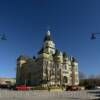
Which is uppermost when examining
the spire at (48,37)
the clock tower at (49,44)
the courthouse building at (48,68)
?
the spire at (48,37)

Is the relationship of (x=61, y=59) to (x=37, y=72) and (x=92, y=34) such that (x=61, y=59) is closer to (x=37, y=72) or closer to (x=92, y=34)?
(x=37, y=72)

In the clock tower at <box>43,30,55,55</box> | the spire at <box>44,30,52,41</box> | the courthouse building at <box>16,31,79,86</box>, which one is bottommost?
the courthouse building at <box>16,31,79,86</box>

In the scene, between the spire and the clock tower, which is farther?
the spire

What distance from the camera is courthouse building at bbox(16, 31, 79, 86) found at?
4387 inches

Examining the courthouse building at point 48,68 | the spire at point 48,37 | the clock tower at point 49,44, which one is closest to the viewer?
the courthouse building at point 48,68

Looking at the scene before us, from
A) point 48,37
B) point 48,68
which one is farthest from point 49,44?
point 48,68

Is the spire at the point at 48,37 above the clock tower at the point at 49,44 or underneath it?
above

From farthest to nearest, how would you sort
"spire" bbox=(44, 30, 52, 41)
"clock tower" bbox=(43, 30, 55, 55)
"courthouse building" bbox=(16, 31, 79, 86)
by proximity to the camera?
"spire" bbox=(44, 30, 52, 41) < "clock tower" bbox=(43, 30, 55, 55) < "courthouse building" bbox=(16, 31, 79, 86)

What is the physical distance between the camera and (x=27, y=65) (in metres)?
130

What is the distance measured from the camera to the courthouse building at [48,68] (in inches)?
4387

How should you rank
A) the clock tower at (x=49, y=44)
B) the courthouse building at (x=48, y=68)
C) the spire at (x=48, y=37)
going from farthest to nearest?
1. the spire at (x=48, y=37)
2. the clock tower at (x=49, y=44)
3. the courthouse building at (x=48, y=68)

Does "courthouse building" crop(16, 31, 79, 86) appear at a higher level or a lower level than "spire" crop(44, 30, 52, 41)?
lower

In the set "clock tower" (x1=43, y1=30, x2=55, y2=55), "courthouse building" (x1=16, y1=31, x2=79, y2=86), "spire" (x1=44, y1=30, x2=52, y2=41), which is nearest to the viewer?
"courthouse building" (x1=16, y1=31, x2=79, y2=86)

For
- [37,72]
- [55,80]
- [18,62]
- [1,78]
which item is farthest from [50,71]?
[1,78]
